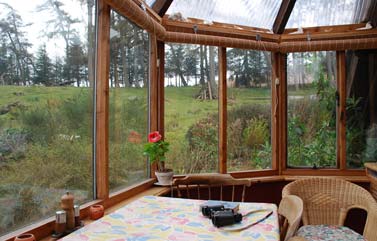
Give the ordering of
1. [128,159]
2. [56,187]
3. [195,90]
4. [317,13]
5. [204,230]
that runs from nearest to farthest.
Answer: [204,230], [56,187], [128,159], [195,90], [317,13]

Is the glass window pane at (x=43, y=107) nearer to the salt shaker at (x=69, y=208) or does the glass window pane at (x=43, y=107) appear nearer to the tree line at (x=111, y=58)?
the tree line at (x=111, y=58)

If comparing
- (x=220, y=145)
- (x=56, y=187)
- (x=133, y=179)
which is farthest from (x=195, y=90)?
(x=56, y=187)

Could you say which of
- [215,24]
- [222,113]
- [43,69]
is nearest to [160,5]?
[215,24]

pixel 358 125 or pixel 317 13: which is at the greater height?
pixel 317 13

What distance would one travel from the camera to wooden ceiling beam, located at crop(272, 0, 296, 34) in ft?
11.2

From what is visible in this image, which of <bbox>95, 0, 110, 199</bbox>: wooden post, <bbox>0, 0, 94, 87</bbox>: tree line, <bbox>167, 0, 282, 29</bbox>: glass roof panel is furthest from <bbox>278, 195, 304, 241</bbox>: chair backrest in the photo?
<bbox>167, 0, 282, 29</bbox>: glass roof panel

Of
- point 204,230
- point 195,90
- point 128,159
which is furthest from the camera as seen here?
point 195,90

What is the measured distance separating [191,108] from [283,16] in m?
1.44

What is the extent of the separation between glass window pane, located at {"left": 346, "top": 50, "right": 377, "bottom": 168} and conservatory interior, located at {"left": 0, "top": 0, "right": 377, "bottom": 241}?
1 cm

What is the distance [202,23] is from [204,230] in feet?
7.73

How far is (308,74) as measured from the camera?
3631 millimetres

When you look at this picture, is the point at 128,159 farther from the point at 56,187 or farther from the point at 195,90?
the point at 195,90

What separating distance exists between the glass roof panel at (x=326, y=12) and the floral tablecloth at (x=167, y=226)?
97.2 inches

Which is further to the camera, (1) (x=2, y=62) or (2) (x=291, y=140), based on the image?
(2) (x=291, y=140)
